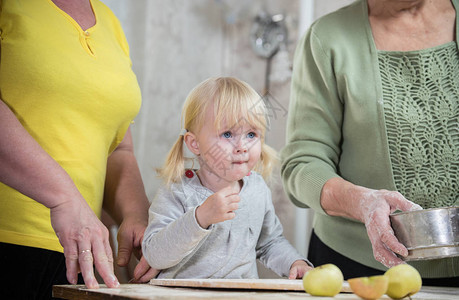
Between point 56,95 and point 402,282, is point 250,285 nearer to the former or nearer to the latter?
point 402,282

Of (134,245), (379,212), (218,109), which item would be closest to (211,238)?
(134,245)

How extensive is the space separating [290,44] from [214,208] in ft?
5.65

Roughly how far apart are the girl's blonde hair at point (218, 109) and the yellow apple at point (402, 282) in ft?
1.77

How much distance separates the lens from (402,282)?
733 millimetres

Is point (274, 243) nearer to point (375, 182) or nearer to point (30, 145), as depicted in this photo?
point (375, 182)

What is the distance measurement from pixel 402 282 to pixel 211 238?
54 centimetres

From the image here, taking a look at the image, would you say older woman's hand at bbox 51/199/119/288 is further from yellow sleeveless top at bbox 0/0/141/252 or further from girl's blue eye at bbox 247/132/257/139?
girl's blue eye at bbox 247/132/257/139

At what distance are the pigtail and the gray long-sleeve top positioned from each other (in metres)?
0.02

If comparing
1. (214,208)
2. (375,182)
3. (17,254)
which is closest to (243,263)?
(214,208)

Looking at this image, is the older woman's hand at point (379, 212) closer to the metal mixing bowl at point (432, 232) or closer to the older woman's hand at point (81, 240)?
the metal mixing bowl at point (432, 232)

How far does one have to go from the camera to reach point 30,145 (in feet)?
2.96

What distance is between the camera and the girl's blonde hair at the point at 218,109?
1.18 metres

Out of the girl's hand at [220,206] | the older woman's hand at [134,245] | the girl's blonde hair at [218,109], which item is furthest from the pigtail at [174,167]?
the girl's hand at [220,206]

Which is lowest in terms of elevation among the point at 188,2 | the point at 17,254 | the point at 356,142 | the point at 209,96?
the point at 17,254
